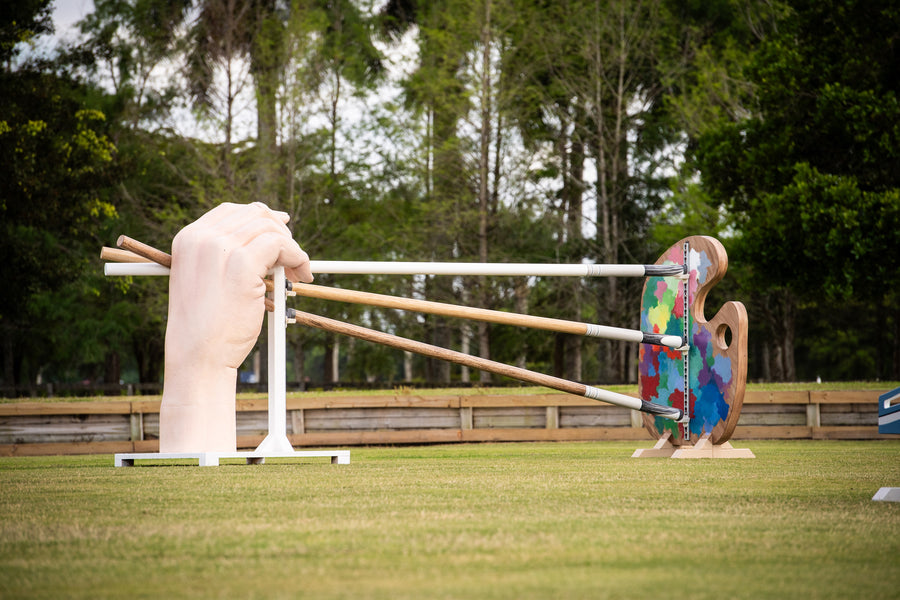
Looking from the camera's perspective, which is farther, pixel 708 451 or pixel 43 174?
pixel 43 174

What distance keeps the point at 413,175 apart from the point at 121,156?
7036 mm

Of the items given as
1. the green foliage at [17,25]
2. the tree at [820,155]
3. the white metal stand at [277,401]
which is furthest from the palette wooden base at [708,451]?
the green foliage at [17,25]

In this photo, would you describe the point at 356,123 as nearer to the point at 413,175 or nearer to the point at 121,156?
the point at 413,175

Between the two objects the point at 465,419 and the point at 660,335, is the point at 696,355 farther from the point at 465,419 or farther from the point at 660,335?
the point at 465,419

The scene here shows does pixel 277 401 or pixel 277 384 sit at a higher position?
pixel 277 384

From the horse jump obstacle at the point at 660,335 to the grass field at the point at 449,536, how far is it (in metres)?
1.54

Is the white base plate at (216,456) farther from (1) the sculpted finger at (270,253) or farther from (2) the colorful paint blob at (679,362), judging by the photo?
(2) the colorful paint blob at (679,362)

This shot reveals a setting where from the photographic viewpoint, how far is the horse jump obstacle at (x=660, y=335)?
295 inches

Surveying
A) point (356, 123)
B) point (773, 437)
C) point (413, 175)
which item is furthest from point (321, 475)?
point (356, 123)

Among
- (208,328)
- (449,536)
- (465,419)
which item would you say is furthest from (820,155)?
(449,536)

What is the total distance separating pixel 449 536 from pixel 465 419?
8.97 m

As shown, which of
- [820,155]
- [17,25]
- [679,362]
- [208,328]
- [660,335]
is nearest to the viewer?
[208,328]

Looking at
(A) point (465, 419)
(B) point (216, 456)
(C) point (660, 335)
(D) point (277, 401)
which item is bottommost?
(A) point (465, 419)

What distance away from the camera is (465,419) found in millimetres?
12422
